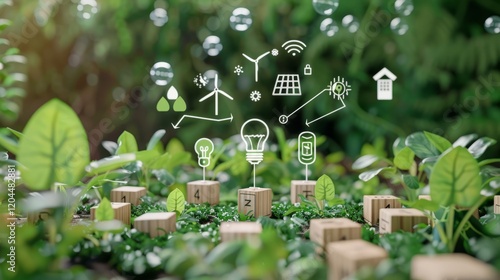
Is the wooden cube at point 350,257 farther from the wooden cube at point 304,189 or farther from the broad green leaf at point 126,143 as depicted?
the broad green leaf at point 126,143

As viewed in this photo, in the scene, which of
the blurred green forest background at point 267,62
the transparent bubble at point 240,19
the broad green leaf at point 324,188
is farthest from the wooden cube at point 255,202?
the blurred green forest background at point 267,62

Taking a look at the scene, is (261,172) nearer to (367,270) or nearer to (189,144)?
(189,144)

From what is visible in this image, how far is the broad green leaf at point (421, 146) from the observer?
90 centimetres

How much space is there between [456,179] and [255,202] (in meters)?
0.41

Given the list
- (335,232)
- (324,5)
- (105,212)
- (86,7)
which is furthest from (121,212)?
(324,5)

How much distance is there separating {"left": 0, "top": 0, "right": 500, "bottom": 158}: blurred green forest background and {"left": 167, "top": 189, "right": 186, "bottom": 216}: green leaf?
100cm

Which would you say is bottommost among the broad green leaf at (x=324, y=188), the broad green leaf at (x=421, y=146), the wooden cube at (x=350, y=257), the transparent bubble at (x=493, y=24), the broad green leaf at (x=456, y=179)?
the wooden cube at (x=350, y=257)

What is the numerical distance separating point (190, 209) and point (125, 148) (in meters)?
0.20

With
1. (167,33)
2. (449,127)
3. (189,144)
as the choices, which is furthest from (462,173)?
(167,33)

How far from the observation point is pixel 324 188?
3.23ft

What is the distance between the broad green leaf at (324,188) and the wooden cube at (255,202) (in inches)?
3.8

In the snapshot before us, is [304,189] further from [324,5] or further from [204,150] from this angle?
[324,5]

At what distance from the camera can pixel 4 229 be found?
2.45 ft

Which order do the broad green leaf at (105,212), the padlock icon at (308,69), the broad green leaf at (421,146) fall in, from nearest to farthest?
the broad green leaf at (105,212) → the broad green leaf at (421,146) → the padlock icon at (308,69)
